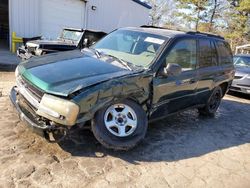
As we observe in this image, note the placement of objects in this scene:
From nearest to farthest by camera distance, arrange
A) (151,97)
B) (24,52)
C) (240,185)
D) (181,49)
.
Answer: (240,185)
(151,97)
(181,49)
(24,52)

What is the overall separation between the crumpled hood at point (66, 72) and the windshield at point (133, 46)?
17.0 inches

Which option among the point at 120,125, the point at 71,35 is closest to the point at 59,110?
the point at 120,125

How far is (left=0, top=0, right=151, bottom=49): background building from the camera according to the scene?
1286 cm

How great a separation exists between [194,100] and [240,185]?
2.01 metres

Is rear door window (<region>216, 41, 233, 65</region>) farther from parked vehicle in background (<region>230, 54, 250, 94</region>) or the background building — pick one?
the background building

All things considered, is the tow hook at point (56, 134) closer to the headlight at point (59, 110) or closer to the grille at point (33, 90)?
the headlight at point (59, 110)

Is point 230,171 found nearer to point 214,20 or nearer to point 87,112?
point 87,112

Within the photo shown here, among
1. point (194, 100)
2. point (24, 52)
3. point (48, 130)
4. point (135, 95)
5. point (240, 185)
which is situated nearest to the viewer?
point (48, 130)

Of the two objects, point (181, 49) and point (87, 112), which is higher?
point (181, 49)

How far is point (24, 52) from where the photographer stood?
9109 mm

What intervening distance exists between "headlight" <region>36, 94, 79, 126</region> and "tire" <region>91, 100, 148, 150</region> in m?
0.41

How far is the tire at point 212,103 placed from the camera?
604cm

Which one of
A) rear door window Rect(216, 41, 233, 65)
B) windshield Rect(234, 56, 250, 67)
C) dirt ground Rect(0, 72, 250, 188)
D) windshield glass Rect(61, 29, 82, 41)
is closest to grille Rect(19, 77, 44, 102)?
dirt ground Rect(0, 72, 250, 188)

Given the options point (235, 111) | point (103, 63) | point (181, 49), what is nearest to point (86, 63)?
point (103, 63)
